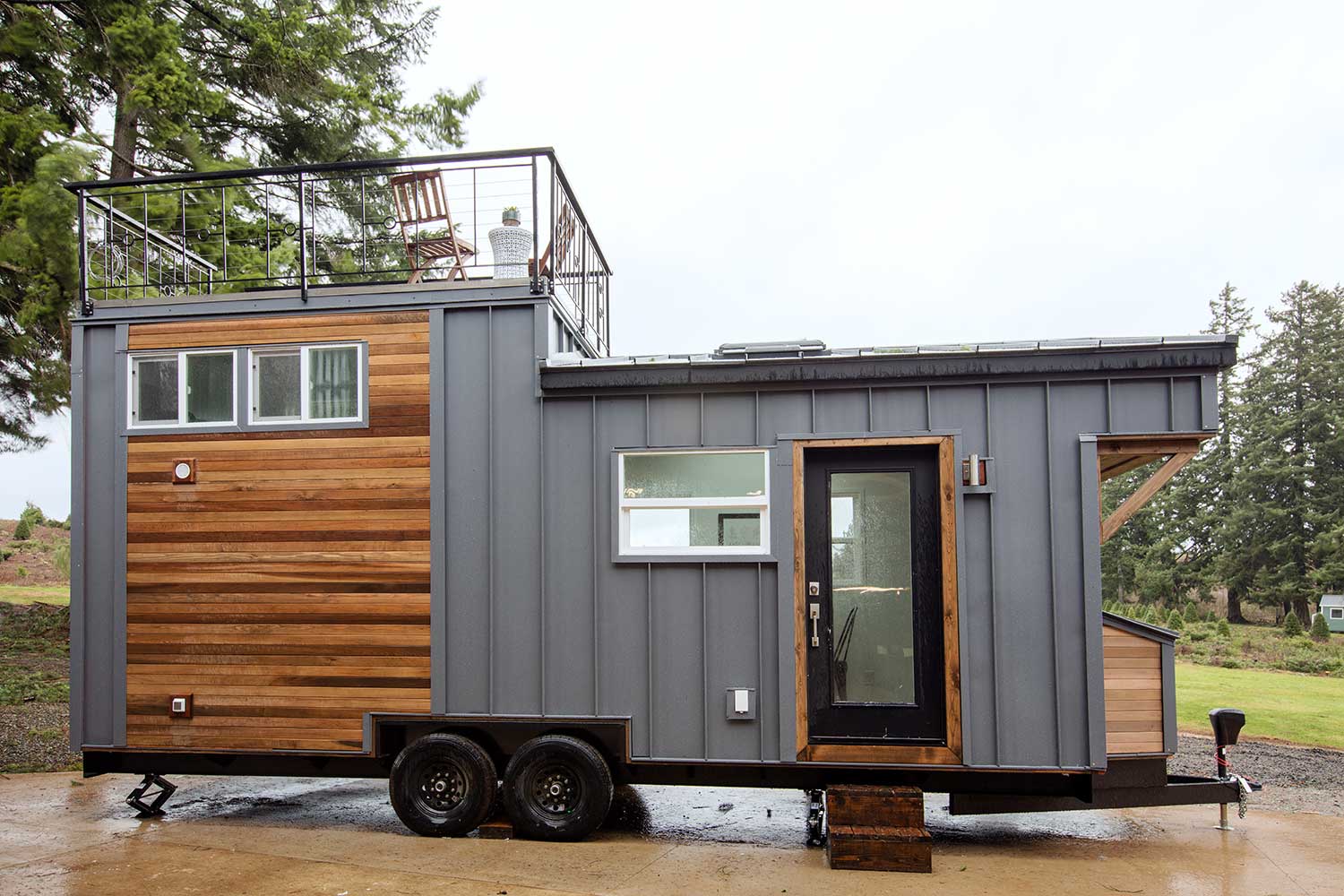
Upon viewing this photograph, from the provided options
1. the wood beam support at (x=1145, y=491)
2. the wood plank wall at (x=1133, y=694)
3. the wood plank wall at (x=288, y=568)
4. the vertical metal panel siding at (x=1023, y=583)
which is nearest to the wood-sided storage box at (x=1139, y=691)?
the wood plank wall at (x=1133, y=694)

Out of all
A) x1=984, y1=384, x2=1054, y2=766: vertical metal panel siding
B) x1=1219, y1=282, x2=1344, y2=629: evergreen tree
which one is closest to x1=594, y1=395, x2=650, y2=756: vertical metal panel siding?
x1=984, y1=384, x2=1054, y2=766: vertical metal panel siding

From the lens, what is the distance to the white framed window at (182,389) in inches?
251

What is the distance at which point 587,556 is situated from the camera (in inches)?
235

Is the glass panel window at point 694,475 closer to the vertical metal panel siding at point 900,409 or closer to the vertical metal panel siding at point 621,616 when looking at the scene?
the vertical metal panel siding at point 621,616

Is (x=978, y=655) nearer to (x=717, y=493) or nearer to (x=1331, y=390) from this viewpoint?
(x=717, y=493)

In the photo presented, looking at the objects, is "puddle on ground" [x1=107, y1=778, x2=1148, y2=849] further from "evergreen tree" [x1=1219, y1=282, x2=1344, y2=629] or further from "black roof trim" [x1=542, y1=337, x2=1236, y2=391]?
"evergreen tree" [x1=1219, y1=282, x2=1344, y2=629]

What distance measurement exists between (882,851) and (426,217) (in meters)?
6.59

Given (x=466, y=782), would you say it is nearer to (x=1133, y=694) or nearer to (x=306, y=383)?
(x=306, y=383)

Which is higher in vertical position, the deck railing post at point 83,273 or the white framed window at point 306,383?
the deck railing post at point 83,273

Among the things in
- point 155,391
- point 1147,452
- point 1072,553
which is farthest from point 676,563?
point 155,391

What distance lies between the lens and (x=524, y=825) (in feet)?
19.1

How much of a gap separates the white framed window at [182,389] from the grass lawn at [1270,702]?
10.5m

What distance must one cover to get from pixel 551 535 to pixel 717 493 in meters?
1.14

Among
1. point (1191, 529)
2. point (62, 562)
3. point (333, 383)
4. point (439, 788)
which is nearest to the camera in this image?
point (439, 788)
